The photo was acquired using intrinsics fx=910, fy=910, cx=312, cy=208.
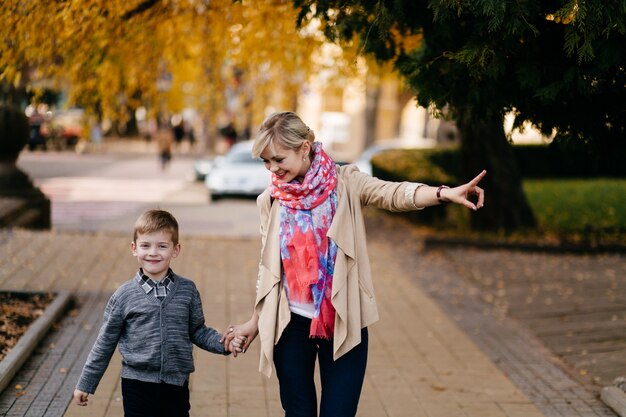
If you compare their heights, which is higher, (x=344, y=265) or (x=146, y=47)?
(x=146, y=47)

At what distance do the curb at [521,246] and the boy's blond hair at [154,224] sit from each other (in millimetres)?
9789

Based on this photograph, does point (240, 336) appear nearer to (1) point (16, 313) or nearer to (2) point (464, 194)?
(2) point (464, 194)

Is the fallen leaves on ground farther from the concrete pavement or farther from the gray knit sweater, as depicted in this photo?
the gray knit sweater

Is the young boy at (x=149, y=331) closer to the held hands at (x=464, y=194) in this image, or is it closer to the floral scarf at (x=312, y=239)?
the floral scarf at (x=312, y=239)

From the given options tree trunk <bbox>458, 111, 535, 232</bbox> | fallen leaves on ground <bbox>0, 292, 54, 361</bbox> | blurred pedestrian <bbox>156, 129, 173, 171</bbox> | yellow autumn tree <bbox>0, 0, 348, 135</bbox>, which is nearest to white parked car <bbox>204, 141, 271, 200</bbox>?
yellow autumn tree <bbox>0, 0, 348, 135</bbox>

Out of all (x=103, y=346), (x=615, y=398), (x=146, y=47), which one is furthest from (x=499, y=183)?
(x=103, y=346)

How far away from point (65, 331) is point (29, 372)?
4.19 feet

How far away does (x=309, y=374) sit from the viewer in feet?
13.3

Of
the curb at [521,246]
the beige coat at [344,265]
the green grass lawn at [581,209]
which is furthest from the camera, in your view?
the green grass lawn at [581,209]

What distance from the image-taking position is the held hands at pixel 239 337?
413cm

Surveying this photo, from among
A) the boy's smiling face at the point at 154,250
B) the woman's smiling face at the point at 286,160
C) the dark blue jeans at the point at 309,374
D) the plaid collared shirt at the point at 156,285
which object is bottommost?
the dark blue jeans at the point at 309,374

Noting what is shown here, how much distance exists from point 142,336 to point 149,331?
1.6 inches

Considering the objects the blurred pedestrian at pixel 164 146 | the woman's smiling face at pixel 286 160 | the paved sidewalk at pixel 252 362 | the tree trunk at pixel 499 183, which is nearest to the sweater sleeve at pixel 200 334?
the woman's smiling face at pixel 286 160

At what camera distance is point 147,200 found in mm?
22297
